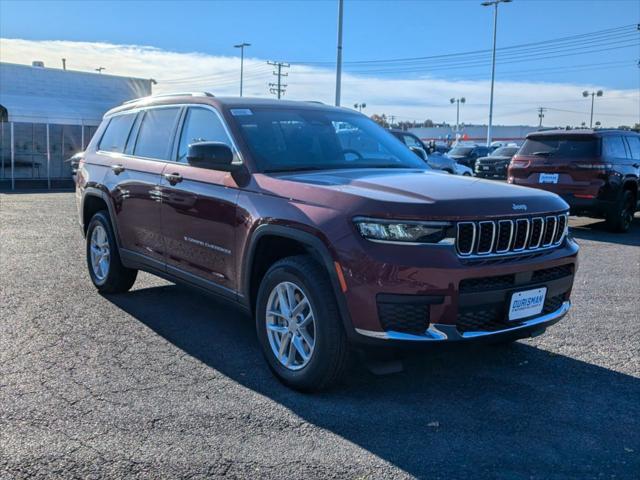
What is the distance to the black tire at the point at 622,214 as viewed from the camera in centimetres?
1174

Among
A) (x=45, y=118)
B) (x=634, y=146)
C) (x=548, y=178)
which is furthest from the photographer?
(x=45, y=118)

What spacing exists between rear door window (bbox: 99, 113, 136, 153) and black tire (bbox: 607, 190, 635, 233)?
29.5 ft

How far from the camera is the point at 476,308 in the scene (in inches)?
145

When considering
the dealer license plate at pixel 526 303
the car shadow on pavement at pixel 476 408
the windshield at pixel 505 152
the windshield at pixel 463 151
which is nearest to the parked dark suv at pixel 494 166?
the windshield at pixel 505 152

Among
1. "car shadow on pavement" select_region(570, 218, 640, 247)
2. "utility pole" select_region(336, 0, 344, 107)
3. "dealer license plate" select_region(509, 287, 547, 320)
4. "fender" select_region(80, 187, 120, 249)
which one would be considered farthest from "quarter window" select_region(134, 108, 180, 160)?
"utility pole" select_region(336, 0, 344, 107)

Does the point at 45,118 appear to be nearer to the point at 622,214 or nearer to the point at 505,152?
the point at 622,214

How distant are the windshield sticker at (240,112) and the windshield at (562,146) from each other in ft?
27.8

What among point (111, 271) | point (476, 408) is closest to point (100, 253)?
point (111, 271)

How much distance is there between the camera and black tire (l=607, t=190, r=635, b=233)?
11.7 metres

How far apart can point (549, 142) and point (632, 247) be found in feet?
8.65

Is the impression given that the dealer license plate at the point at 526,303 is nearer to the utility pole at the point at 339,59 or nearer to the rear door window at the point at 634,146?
the rear door window at the point at 634,146

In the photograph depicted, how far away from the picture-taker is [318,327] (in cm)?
380

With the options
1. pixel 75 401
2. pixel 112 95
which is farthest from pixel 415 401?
pixel 112 95

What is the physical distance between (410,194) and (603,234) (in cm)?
964
